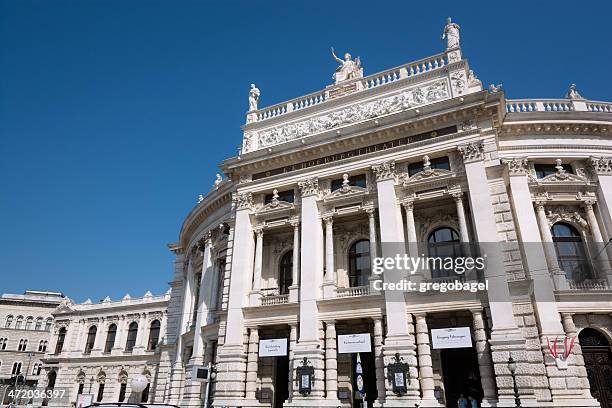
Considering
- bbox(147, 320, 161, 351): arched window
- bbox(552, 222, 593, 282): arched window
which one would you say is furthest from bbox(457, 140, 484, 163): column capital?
bbox(147, 320, 161, 351): arched window

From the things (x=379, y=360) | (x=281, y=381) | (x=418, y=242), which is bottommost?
(x=281, y=381)

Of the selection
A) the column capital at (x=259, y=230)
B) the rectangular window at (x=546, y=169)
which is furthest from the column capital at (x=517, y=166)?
the column capital at (x=259, y=230)

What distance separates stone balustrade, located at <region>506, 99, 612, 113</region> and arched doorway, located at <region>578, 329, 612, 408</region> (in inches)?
513

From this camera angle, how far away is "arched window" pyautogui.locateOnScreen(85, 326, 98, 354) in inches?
2173

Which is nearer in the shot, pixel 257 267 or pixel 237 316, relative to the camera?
pixel 237 316

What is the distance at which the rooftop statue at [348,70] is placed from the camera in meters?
29.7

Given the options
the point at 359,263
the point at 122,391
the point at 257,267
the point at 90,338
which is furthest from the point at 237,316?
the point at 90,338

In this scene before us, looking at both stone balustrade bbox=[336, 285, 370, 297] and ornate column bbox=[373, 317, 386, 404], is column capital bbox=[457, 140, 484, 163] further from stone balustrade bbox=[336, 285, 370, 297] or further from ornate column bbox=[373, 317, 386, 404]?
ornate column bbox=[373, 317, 386, 404]

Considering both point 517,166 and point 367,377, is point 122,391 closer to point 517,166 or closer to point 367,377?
point 367,377

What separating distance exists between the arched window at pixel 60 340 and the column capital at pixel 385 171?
5214cm

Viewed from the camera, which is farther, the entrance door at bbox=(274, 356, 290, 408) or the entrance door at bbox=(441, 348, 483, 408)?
the entrance door at bbox=(274, 356, 290, 408)

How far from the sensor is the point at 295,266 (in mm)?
25484

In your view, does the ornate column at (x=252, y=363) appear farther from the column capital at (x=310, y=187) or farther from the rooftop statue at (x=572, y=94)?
the rooftop statue at (x=572, y=94)

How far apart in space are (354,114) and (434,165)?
6.21 m
